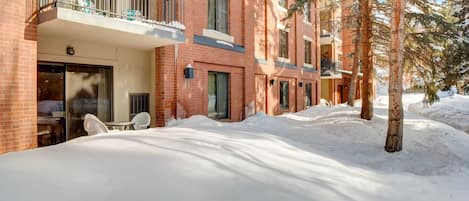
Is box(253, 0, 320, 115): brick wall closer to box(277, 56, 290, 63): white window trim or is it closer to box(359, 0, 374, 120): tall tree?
box(277, 56, 290, 63): white window trim

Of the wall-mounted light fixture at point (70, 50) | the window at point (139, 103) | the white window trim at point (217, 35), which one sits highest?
the white window trim at point (217, 35)

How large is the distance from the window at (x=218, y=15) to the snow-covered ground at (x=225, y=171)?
622 cm

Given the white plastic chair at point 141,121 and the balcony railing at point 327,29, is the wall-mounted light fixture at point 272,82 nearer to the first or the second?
the white plastic chair at point 141,121

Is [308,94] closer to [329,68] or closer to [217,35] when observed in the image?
[329,68]

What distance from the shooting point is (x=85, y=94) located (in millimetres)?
9328

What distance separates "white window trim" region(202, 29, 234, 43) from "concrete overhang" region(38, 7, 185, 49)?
2264 millimetres

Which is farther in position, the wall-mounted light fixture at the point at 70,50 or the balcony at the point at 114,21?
the wall-mounted light fixture at the point at 70,50

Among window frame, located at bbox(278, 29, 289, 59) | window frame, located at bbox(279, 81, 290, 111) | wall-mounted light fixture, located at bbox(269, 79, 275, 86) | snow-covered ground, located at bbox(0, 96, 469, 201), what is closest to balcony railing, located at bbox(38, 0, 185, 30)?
snow-covered ground, located at bbox(0, 96, 469, 201)

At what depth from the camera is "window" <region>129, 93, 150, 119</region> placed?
10.4m

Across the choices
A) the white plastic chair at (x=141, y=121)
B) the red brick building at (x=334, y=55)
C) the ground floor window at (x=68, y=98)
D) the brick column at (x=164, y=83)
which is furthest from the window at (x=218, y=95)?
the red brick building at (x=334, y=55)

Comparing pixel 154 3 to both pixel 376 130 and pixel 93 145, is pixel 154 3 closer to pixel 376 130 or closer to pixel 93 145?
pixel 93 145

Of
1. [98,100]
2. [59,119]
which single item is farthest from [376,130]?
[59,119]

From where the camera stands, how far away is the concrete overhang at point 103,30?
6984 millimetres

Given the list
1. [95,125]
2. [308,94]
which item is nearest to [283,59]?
[308,94]
